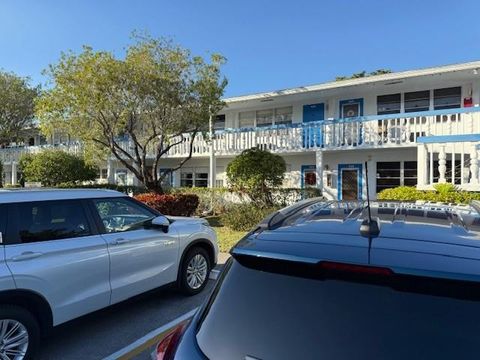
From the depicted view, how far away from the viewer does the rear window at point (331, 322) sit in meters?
1.41

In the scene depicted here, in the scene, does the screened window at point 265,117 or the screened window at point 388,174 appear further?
the screened window at point 265,117

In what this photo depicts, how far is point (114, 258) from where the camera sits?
449 centimetres

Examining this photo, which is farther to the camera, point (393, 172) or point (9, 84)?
point (9, 84)

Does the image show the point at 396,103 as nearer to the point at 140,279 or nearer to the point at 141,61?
the point at 141,61

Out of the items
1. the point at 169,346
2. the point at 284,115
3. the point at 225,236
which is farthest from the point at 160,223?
the point at 284,115

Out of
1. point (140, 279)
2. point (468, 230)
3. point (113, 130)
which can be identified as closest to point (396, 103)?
point (113, 130)

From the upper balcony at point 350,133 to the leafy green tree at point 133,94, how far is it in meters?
1.88

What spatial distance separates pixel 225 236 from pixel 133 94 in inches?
216

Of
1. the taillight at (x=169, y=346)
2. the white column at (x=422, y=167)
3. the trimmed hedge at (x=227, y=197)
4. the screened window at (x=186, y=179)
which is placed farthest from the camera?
the screened window at (x=186, y=179)

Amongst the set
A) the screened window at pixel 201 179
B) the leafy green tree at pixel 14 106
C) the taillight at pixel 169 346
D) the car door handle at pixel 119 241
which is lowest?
the taillight at pixel 169 346

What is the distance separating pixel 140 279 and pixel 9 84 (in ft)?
91.4

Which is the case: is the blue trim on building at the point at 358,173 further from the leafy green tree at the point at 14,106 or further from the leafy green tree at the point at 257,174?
the leafy green tree at the point at 14,106

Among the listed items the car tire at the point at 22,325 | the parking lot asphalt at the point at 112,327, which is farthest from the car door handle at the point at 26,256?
the parking lot asphalt at the point at 112,327

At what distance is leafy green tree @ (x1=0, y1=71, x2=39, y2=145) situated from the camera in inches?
1046
